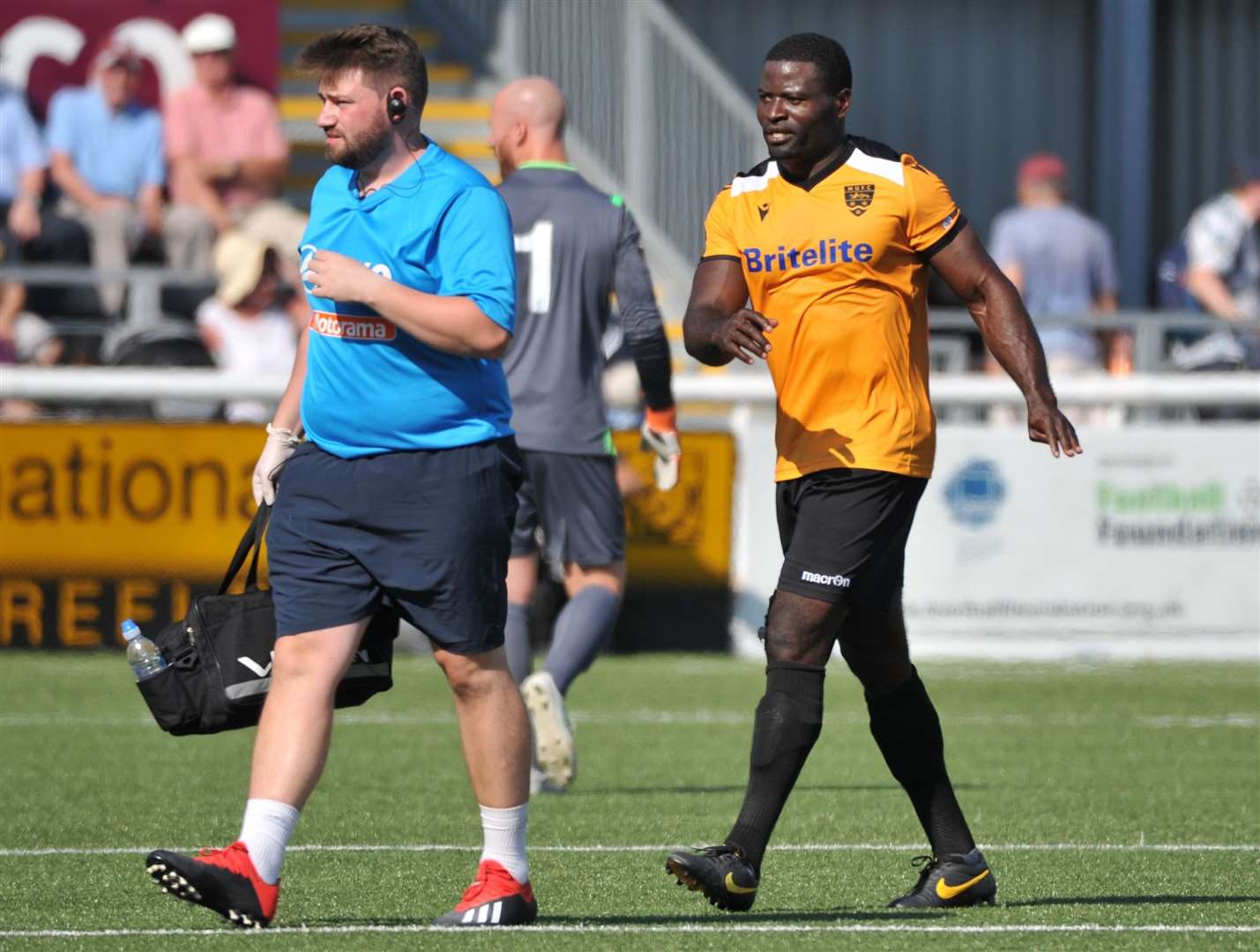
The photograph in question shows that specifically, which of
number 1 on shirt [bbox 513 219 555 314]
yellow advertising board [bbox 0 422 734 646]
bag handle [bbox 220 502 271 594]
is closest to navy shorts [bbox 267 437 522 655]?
bag handle [bbox 220 502 271 594]

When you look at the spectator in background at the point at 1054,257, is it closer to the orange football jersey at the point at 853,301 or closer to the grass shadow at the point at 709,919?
the orange football jersey at the point at 853,301

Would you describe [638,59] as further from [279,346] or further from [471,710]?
[471,710]

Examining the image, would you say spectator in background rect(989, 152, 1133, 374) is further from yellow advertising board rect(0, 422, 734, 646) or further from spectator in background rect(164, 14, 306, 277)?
spectator in background rect(164, 14, 306, 277)

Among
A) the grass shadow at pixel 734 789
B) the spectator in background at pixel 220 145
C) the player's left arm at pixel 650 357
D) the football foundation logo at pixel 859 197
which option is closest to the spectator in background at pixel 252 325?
the spectator in background at pixel 220 145

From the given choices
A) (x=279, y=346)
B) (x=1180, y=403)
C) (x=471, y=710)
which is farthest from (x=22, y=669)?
(x=471, y=710)

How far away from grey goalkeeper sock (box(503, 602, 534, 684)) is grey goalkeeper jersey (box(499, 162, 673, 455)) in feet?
1.93

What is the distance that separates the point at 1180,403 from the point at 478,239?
8491 mm

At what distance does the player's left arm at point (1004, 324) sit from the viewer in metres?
5.72

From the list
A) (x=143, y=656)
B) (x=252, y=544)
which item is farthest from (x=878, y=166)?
(x=143, y=656)

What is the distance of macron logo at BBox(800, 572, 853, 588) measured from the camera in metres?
5.81

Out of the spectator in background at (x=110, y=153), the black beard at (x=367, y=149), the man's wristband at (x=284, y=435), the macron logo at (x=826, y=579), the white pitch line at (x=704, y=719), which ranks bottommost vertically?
the white pitch line at (x=704, y=719)

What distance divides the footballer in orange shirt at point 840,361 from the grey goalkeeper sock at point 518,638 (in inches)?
101

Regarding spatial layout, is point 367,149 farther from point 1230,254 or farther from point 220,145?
point 1230,254

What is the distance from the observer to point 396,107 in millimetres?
5387
